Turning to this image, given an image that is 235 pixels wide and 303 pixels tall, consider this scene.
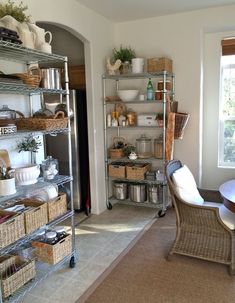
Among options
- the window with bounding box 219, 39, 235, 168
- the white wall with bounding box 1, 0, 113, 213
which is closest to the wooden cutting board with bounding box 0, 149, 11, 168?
the white wall with bounding box 1, 0, 113, 213

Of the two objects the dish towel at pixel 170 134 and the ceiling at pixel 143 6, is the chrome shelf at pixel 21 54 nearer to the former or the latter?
the ceiling at pixel 143 6

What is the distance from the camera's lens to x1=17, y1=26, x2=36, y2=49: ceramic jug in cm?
217

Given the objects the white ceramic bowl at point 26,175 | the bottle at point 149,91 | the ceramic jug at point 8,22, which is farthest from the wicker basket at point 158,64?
the white ceramic bowl at point 26,175

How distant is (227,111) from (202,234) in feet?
6.60

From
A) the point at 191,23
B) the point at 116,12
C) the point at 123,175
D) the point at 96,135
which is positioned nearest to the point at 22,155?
the point at 96,135

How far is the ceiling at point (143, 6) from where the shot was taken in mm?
3408

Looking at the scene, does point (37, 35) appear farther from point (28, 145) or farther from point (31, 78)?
point (28, 145)

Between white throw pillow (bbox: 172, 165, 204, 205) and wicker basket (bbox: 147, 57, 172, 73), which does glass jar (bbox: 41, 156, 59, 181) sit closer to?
white throw pillow (bbox: 172, 165, 204, 205)

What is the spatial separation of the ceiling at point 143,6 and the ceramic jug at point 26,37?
140 centimetres

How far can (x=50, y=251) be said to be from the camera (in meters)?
2.40

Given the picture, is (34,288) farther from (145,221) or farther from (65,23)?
(65,23)

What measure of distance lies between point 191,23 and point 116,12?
97 centimetres

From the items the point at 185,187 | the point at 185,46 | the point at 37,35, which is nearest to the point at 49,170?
the point at 37,35

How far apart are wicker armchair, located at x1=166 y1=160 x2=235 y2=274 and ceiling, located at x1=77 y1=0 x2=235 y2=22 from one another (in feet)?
6.52
